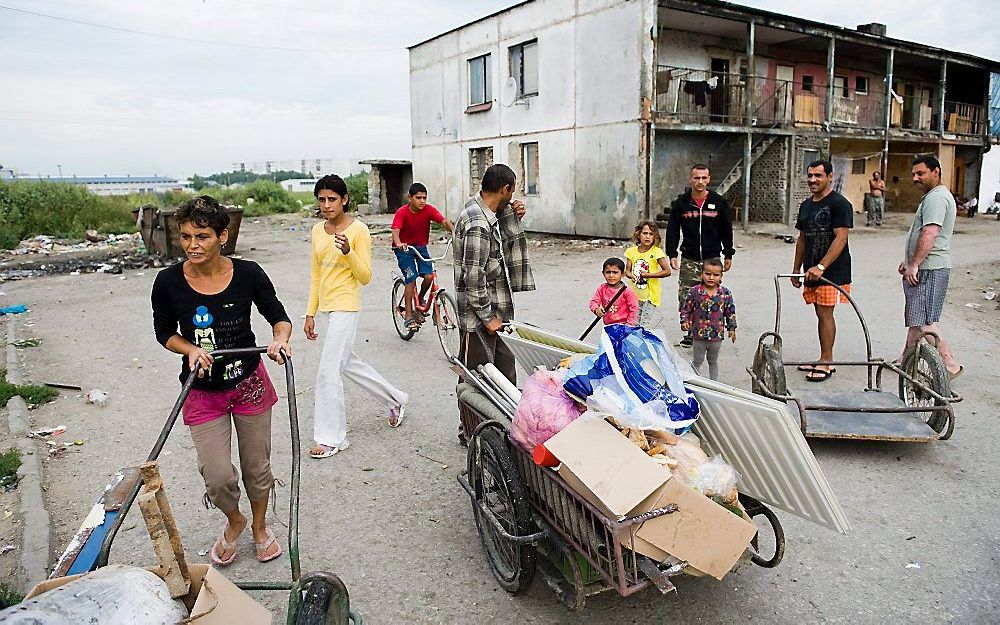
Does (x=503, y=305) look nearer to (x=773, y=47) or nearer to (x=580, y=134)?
(x=580, y=134)

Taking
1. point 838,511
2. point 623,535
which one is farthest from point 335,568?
point 838,511

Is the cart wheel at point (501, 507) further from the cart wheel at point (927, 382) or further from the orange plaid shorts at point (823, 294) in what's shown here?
the orange plaid shorts at point (823, 294)

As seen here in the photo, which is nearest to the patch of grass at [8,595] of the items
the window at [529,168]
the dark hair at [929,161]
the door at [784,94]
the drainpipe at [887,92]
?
the dark hair at [929,161]

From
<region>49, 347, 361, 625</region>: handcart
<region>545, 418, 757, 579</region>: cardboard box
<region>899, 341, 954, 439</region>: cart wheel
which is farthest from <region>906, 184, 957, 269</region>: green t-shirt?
<region>49, 347, 361, 625</region>: handcart

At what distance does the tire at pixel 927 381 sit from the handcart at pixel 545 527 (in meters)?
2.30

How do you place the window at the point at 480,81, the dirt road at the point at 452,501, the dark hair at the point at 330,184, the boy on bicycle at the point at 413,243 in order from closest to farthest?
the dirt road at the point at 452,501 < the dark hair at the point at 330,184 < the boy on bicycle at the point at 413,243 < the window at the point at 480,81

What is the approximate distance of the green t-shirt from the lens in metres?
5.50

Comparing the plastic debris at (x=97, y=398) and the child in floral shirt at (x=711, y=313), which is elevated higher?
the child in floral shirt at (x=711, y=313)

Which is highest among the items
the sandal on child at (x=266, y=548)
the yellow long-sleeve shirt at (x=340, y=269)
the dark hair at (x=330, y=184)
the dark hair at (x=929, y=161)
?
the dark hair at (x=929, y=161)

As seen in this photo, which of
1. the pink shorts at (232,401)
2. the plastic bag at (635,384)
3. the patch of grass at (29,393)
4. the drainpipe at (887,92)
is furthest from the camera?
the drainpipe at (887,92)

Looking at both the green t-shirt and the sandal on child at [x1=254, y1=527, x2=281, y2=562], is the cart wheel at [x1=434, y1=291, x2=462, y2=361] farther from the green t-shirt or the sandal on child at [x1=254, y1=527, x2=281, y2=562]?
the green t-shirt

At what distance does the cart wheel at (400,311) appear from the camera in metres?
7.98

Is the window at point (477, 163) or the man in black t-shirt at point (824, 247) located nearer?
the man in black t-shirt at point (824, 247)

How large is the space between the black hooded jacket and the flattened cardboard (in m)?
4.24
